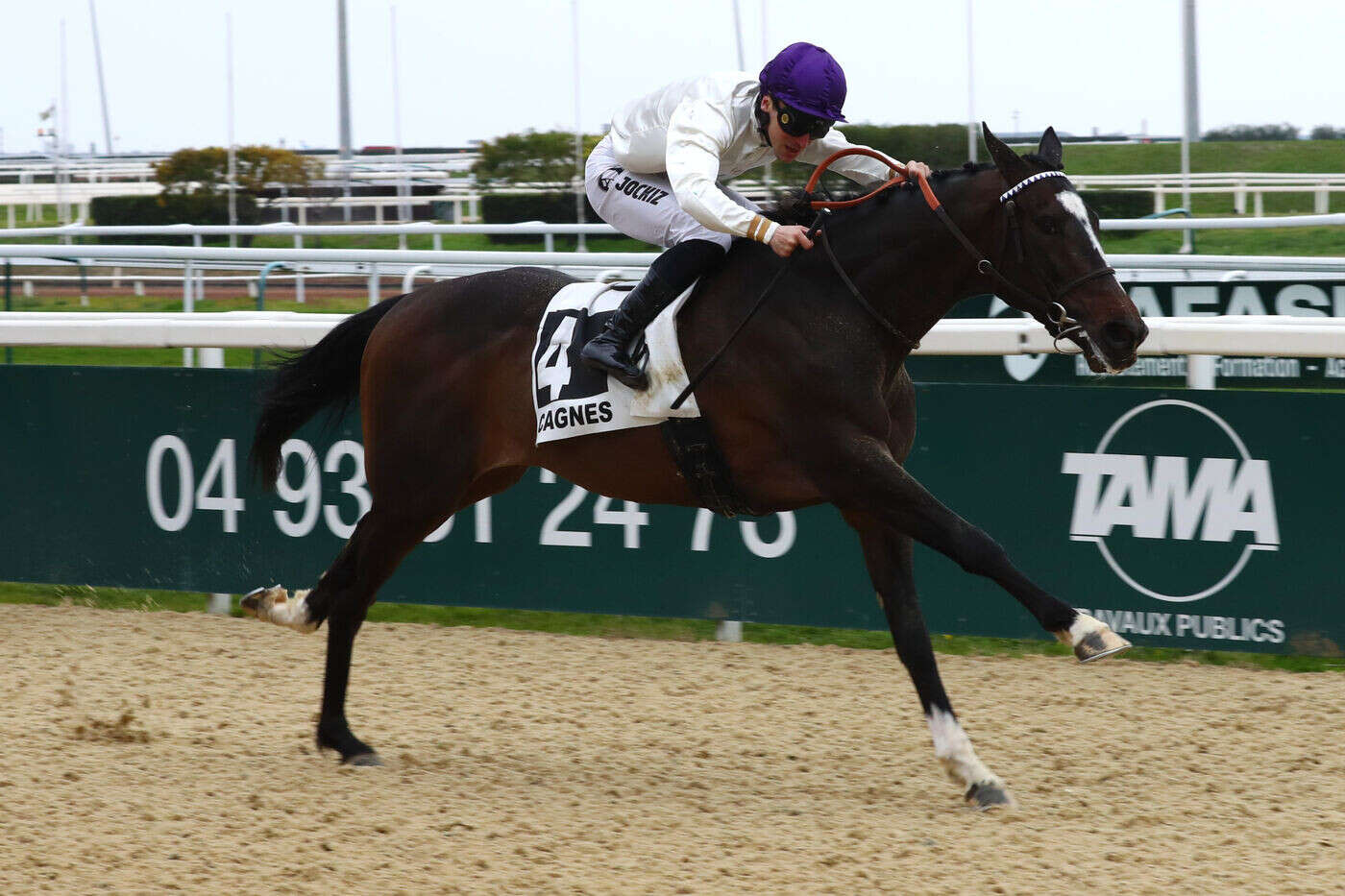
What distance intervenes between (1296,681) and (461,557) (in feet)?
10.9

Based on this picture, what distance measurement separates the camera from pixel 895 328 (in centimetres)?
434

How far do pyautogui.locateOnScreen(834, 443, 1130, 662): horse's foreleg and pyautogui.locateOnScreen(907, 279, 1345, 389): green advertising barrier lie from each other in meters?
4.05

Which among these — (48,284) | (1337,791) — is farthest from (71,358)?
(1337,791)

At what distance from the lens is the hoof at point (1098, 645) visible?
12.7 ft

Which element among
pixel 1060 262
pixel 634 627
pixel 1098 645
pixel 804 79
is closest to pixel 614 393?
pixel 804 79

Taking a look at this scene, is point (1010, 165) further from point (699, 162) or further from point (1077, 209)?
point (699, 162)

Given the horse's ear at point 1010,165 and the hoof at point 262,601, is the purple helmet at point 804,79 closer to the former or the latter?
the horse's ear at point 1010,165

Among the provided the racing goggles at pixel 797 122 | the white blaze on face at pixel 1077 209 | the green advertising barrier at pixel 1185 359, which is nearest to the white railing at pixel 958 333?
the racing goggles at pixel 797 122

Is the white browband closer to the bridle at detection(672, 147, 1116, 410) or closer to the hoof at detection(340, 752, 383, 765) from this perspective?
the bridle at detection(672, 147, 1116, 410)

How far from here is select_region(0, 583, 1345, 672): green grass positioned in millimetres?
5879

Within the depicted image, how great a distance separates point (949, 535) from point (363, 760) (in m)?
1.92

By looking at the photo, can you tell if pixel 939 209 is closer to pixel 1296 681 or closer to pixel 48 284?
pixel 1296 681

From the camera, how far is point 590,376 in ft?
15.5

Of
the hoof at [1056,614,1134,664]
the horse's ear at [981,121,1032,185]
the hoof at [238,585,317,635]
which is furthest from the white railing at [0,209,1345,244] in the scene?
the hoof at [1056,614,1134,664]
